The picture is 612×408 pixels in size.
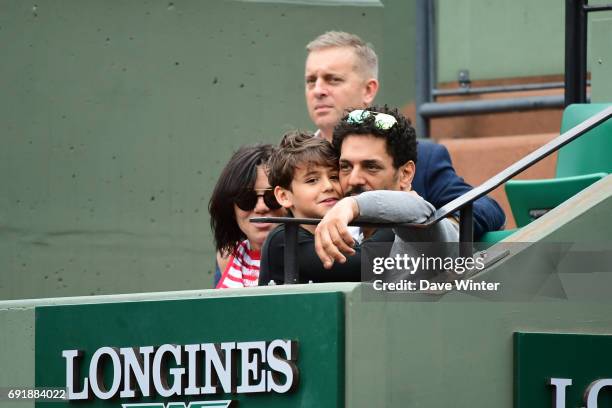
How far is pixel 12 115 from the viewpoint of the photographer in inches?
366

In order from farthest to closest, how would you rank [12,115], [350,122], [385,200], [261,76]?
[261,76]
[12,115]
[350,122]
[385,200]

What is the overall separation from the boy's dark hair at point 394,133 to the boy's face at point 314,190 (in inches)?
5.7

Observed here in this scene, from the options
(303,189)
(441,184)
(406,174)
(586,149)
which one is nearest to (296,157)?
(303,189)

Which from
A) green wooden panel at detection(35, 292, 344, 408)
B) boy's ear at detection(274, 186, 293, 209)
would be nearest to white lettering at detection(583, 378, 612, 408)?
green wooden panel at detection(35, 292, 344, 408)

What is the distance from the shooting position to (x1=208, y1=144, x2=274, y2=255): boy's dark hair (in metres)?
5.88

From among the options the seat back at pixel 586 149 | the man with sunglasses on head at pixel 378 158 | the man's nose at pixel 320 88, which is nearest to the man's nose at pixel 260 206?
the man's nose at pixel 320 88

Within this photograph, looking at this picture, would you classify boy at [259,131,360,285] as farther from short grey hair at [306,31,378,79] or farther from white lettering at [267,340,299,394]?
short grey hair at [306,31,378,79]

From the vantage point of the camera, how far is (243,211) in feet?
19.4

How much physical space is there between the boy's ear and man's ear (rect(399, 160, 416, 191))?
0.41m

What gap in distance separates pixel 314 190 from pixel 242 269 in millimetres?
902

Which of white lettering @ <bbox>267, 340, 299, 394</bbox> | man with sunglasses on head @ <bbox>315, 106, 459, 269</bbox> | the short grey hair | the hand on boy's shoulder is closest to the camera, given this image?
the hand on boy's shoulder

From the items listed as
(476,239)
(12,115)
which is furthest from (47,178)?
(476,239)

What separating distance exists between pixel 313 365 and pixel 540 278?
785 millimetres

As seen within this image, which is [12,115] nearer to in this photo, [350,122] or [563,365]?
[350,122]
